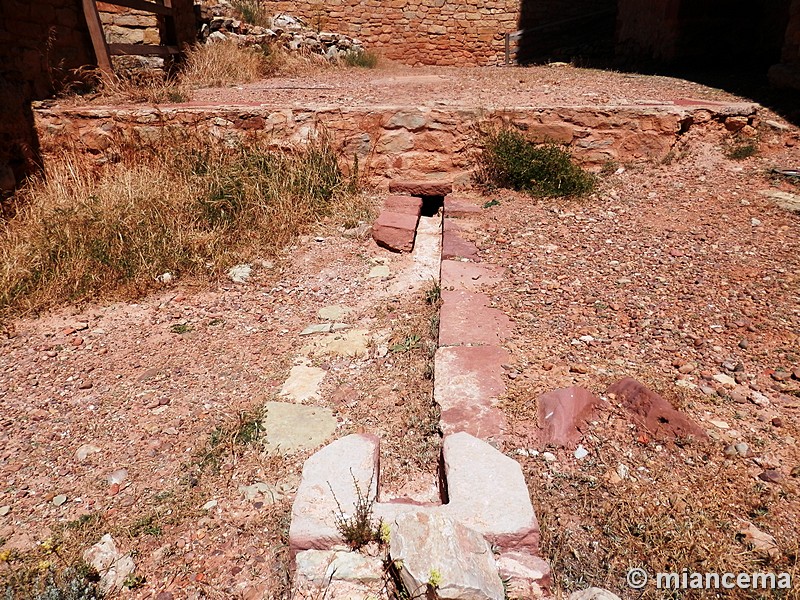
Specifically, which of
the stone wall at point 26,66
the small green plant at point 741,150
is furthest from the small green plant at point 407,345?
the small green plant at point 741,150

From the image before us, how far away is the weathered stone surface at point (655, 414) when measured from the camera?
78.0 inches

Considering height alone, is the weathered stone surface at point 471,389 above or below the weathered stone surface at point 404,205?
below

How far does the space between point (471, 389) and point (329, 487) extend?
2.59 feet

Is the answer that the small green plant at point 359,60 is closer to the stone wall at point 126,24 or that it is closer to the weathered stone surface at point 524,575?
the stone wall at point 126,24

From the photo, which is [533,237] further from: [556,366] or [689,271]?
[556,366]

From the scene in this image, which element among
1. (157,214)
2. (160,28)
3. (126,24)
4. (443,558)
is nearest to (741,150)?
(443,558)

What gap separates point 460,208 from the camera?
170 inches

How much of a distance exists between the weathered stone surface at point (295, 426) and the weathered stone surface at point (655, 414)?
4.08ft

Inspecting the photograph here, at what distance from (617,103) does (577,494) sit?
416cm

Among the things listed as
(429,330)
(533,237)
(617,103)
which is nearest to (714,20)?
(617,103)

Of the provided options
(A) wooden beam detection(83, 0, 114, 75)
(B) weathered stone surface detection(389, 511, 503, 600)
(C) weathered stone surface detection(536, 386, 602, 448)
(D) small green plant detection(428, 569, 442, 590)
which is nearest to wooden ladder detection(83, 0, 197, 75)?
(A) wooden beam detection(83, 0, 114, 75)

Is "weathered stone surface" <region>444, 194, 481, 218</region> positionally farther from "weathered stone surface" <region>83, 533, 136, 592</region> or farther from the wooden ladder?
the wooden ladder

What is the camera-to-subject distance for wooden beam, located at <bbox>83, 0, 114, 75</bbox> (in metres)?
5.12

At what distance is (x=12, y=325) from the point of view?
125 inches
